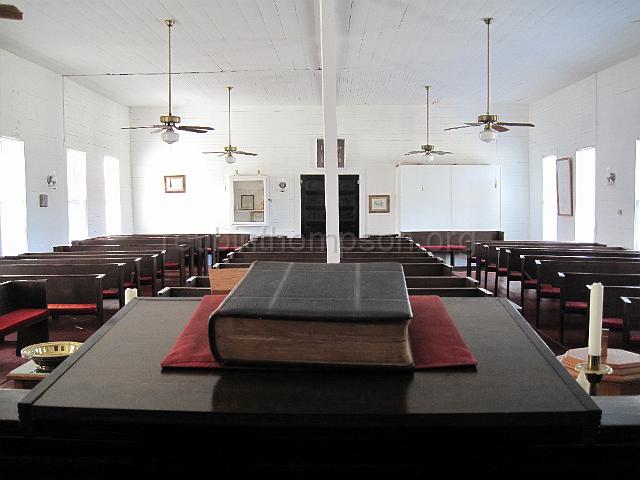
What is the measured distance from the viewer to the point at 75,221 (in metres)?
10.5

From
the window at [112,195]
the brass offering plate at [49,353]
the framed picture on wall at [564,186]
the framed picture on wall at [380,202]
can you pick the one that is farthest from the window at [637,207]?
the window at [112,195]

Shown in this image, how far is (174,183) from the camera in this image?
13.3 meters

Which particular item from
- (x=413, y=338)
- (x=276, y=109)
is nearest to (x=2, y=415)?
(x=413, y=338)

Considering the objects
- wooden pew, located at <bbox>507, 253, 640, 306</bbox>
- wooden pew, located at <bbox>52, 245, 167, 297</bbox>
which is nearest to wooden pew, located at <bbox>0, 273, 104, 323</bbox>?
wooden pew, located at <bbox>52, 245, 167, 297</bbox>

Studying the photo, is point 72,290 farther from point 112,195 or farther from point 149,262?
point 112,195

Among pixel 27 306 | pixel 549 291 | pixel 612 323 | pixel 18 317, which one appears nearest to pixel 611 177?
pixel 549 291

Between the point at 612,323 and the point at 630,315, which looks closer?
the point at 630,315

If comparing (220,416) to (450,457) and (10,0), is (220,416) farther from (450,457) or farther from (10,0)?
(10,0)

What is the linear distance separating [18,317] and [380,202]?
9.44 m

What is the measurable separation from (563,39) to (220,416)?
8151 mm

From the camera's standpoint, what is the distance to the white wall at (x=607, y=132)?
8641 mm

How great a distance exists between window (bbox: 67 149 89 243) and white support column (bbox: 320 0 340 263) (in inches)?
332

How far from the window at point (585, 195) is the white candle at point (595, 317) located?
10138mm

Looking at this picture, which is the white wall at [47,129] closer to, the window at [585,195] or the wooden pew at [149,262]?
the wooden pew at [149,262]
